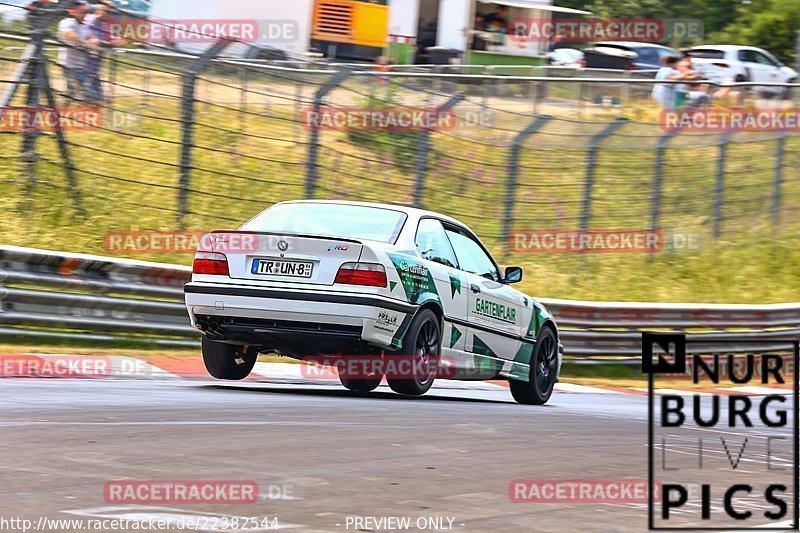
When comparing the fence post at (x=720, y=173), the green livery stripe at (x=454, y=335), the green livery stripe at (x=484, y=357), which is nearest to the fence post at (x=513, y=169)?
the fence post at (x=720, y=173)

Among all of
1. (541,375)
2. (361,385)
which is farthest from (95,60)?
(541,375)

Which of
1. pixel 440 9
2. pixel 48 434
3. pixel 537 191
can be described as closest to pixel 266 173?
pixel 537 191

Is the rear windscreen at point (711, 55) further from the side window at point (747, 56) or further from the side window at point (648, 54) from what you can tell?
the side window at point (648, 54)

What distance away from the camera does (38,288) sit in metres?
13.1

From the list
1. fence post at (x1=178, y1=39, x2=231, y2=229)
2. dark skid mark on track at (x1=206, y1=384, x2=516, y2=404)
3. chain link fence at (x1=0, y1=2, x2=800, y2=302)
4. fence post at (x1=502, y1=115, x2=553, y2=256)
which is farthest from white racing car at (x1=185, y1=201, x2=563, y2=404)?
fence post at (x1=502, y1=115, x2=553, y2=256)

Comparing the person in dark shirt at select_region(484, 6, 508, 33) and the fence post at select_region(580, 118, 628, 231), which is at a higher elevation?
the person in dark shirt at select_region(484, 6, 508, 33)

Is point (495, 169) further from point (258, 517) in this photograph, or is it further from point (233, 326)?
point (258, 517)

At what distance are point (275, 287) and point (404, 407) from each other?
1.18 metres

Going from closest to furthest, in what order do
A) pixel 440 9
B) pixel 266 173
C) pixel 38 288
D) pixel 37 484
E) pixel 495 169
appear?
pixel 37 484 < pixel 38 288 < pixel 266 173 < pixel 495 169 < pixel 440 9

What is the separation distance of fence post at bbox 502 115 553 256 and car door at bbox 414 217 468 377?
24.6 ft

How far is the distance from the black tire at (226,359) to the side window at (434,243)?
5.41ft

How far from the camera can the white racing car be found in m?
9.02

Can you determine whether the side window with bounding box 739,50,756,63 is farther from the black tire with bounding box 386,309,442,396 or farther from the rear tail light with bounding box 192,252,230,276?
A: the rear tail light with bounding box 192,252,230,276

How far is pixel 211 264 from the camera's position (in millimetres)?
9344
